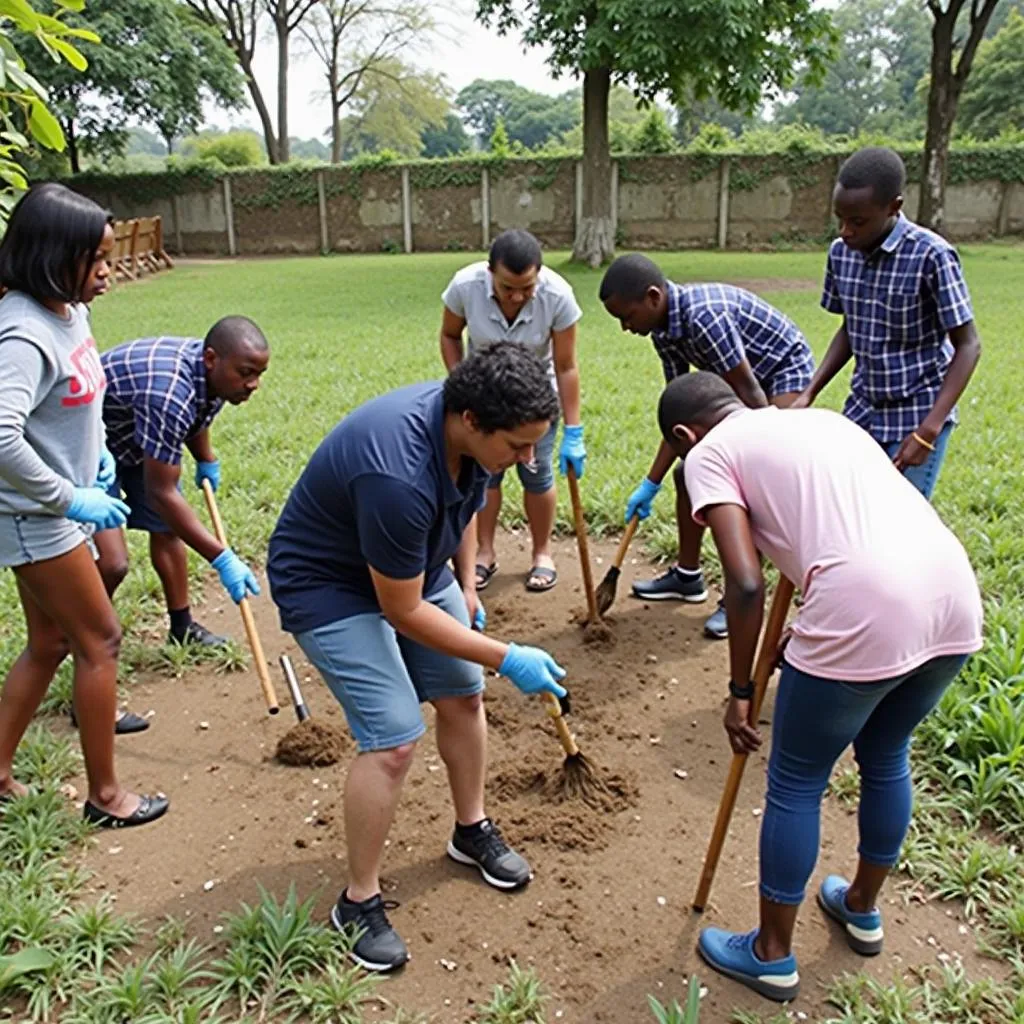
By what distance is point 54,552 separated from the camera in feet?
8.89

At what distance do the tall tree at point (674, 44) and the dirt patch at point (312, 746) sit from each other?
12797 millimetres

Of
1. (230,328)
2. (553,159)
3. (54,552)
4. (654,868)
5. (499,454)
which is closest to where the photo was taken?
(499,454)

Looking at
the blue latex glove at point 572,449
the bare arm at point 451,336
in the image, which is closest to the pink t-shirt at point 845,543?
the blue latex glove at point 572,449

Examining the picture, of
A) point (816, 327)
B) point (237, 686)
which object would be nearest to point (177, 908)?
point (237, 686)

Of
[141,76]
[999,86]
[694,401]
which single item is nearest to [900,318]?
[694,401]

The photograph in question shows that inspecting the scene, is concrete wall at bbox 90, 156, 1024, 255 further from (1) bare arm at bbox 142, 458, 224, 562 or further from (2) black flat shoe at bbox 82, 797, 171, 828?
(2) black flat shoe at bbox 82, 797, 171, 828

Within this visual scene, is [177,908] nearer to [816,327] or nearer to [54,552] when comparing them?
[54,552]

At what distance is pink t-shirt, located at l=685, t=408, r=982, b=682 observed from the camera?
202 cm

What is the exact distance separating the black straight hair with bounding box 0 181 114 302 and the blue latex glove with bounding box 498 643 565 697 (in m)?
1.48

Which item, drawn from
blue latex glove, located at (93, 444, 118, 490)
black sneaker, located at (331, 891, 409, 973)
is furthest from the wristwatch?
blue latex glove, located at (93, 444, 118, 490)

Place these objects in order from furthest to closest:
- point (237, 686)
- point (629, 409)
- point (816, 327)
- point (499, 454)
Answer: point (816, 327) < point (629, 409) < point (237, 686) < point (499, 454)

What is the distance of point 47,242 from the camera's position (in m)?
2.52

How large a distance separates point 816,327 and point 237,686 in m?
8.36

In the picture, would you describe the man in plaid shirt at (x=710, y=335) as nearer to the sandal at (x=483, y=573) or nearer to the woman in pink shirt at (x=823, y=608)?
the sandal at (x=483, y=573)
